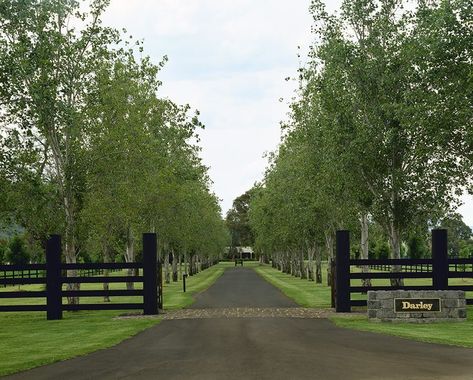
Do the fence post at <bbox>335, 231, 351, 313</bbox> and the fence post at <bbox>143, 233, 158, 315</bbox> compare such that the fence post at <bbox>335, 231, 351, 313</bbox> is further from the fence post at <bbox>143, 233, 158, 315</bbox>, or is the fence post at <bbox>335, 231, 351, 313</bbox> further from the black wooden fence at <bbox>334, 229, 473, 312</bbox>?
the fence post at <bbox>143, 233, 158, 315</bbox>

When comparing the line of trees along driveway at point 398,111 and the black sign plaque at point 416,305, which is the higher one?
the line of trees along driveway at point 398,111

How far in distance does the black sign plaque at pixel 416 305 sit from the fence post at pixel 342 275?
138 inches

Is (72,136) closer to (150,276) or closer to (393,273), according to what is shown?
(150,276)

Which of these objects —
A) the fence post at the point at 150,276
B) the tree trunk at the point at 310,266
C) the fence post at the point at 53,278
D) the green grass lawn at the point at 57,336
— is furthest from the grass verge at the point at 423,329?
the tree trunk at the point at 310,266

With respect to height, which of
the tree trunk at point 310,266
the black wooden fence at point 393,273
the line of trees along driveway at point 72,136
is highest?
the line of trees along driveway at point 72,136

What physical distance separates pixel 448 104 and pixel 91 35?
15.6 m

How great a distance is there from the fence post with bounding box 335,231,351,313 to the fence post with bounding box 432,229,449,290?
314 centimetres

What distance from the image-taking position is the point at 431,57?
25.3 meters

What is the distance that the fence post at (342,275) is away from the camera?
23.5 m

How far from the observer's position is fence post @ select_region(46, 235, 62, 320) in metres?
23.0

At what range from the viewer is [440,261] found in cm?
2308

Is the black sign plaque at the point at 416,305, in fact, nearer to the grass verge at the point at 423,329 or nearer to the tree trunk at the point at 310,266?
the grass verge at the point at 423,329

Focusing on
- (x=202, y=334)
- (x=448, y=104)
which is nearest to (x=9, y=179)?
(x=202, y=334)

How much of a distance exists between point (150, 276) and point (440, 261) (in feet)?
34.8
